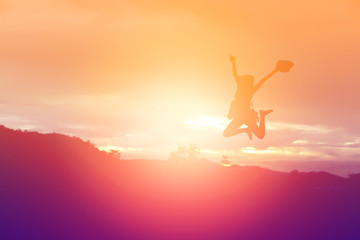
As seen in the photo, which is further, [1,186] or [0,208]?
[1,186]

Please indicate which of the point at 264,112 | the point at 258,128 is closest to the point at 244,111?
the point at 258,128

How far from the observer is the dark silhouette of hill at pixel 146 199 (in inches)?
1040

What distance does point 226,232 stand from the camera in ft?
94.1

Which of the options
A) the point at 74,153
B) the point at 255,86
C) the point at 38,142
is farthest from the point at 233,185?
the point at 255,86

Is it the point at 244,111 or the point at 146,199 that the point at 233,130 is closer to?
the point at 244,111

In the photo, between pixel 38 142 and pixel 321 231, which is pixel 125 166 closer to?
pixel 38 142

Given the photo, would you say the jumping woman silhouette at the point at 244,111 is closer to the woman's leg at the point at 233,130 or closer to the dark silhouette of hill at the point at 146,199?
the woman's leg at the point at 233,130

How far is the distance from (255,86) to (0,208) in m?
16.9

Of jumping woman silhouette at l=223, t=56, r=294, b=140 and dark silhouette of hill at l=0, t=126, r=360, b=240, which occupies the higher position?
jumping woman silhouette at l=223, t=56, r=294, b=140

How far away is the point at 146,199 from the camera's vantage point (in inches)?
1224

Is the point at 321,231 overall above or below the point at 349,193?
below

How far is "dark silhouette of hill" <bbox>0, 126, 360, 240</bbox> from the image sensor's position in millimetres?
26406

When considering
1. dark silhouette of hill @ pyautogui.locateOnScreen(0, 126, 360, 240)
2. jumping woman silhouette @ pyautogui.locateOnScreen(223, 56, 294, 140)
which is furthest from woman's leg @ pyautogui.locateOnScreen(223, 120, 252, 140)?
dark silhouette of hill @ pyautogui.locateOnScreen(0, 126, 360, 240)

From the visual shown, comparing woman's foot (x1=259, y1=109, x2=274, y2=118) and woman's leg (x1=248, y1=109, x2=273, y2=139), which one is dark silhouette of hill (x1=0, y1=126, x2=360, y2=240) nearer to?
woman's foot (x1=259, y1=109, x2=274, y2=118)
